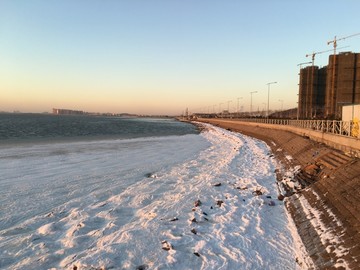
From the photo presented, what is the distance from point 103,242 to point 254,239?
14.2ft

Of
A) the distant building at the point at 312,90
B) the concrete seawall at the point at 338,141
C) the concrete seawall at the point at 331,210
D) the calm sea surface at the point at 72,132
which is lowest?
the calm sea surface at the point at 72,132

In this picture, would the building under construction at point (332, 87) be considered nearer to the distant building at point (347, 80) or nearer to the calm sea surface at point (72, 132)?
the distant building at point (347, 80)

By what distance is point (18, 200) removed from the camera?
40.9ft

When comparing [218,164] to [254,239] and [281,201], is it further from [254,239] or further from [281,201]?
[254,239]

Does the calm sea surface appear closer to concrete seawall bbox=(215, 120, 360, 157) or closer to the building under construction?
the building under construction

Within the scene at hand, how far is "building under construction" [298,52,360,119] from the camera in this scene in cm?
6311

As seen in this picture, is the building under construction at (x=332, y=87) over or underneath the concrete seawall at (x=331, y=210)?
over

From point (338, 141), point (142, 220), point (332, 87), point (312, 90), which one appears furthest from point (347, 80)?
point (142, 220)

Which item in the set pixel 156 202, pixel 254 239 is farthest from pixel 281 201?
pixel 156 202

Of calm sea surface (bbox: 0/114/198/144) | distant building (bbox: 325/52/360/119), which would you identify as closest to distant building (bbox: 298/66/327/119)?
distant building (bbox: 325/52/360/119)

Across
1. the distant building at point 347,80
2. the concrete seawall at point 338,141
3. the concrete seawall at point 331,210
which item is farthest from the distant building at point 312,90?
the concrete seawall at point 331,210

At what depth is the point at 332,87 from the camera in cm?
5941

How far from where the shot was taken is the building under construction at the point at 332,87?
6311cm

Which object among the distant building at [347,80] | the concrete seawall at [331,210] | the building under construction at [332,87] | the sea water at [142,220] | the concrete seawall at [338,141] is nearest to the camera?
the concrete seawall at [331,210]
